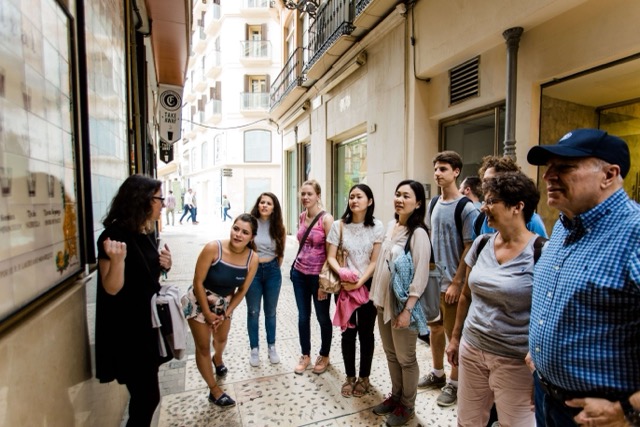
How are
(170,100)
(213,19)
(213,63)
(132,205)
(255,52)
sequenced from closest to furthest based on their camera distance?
(132,205) → (170,100) → (255,52) → (213,19) → (213,63)

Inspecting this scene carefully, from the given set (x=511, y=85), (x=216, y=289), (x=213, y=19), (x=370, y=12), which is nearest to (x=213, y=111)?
(x=213, y=19)

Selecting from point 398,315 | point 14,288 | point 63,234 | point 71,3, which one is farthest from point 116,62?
point 398,315

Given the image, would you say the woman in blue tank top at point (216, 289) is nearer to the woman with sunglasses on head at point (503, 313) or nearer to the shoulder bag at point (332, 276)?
the shoulder bag at point (332, 276)

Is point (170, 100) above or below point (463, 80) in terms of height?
above

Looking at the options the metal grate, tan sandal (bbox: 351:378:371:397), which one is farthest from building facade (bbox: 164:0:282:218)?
tan sandal (bbox: 351:378:371:397)

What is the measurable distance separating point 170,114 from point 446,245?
26.3 ft

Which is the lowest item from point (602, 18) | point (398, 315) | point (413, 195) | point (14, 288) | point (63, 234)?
point (398, 315)

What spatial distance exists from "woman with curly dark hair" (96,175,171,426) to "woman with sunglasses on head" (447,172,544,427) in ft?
6.33

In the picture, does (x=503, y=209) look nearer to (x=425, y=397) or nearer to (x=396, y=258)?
(x=396, y=258)

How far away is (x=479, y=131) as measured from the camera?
471 cm

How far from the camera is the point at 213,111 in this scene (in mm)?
23719

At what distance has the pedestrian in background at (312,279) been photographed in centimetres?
338

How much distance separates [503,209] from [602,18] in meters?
2.66

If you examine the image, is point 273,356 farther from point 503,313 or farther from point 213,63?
point 213,63
